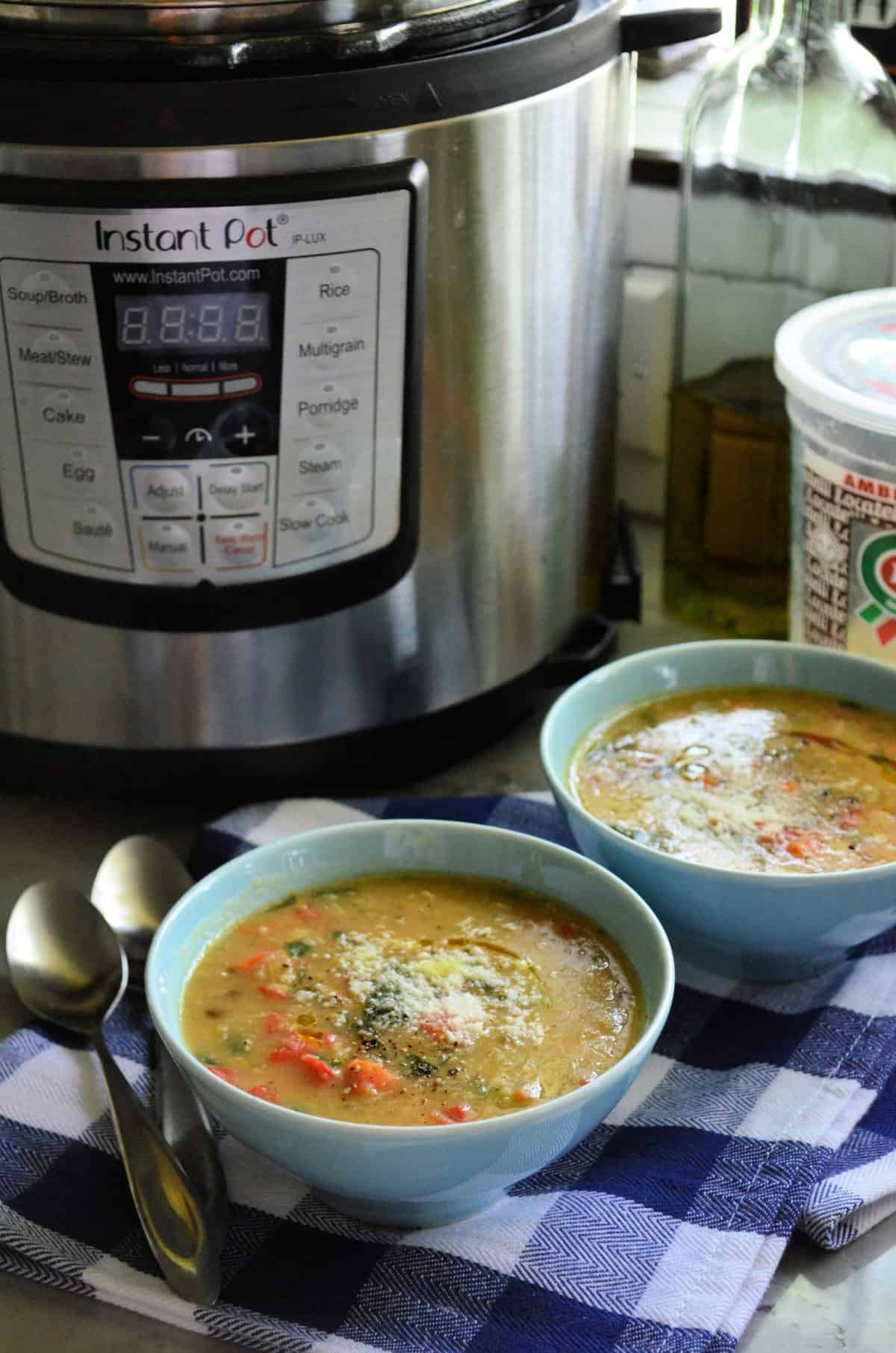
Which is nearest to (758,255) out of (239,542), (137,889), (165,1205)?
(239,542)

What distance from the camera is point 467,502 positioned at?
762mm

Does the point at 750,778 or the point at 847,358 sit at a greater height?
the point at 847,358

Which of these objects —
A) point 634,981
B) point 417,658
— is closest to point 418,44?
point 417,658

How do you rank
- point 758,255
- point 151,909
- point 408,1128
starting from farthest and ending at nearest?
point 758,255 → point 151,909 → point 408,1128

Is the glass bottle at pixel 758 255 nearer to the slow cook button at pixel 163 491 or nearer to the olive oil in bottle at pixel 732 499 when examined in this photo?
→ the olive oil in bottle at pixel 732 499

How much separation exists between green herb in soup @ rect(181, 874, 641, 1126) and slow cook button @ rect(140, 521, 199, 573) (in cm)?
16

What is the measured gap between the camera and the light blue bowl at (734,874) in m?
0.63

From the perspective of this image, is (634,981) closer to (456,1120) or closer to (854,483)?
(456,1120)

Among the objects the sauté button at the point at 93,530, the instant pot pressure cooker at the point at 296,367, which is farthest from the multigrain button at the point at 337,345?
the sauté button at the point at 93,530

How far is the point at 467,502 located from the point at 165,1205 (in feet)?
1.10

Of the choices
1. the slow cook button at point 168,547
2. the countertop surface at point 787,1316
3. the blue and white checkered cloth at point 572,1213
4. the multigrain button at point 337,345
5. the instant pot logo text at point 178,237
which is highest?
the instant pot logo text at point 178,237

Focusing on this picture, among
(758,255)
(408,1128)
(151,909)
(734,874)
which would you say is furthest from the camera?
(758,255)

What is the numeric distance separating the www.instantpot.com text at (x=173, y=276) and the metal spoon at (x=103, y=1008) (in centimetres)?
25

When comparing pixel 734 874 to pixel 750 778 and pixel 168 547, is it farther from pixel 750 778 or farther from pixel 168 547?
pixel 168 547
